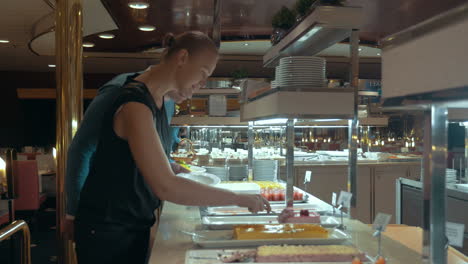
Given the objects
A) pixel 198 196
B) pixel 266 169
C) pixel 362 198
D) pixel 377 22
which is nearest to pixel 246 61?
pixel 377 22

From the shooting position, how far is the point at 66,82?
316 centimetres

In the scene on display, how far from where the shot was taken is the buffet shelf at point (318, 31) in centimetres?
159

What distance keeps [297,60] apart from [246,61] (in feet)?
26.8

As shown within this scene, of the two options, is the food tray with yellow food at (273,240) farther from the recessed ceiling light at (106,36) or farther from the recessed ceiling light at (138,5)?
the recessed ceiling light at (106,36)

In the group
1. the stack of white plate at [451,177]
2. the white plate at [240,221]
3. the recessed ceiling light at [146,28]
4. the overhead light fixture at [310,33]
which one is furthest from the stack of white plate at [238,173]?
the recessed ceiling light at [146,28]

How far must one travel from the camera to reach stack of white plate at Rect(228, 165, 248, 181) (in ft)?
12.0

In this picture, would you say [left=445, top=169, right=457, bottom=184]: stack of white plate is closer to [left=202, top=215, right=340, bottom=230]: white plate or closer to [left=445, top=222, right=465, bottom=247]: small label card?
[left=202, top=215, right=340, bottom=230]: white plate

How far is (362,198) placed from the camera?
5219 mm

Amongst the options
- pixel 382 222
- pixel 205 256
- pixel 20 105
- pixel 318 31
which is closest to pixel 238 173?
pixel 318 31

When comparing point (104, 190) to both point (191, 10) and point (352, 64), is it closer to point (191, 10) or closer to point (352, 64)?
point (352, 64)

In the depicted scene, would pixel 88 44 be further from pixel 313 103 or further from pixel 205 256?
pixel 205 256

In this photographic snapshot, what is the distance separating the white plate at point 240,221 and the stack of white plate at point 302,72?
57 cm

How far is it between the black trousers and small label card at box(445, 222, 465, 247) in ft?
3.81

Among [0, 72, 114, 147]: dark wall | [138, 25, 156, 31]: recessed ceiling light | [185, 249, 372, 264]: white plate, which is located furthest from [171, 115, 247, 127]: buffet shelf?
[0, 72, 114, 147]: dark wall
